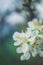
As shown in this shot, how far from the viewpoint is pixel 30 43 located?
0.89 m

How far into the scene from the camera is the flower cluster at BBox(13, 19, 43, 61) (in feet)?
2.92

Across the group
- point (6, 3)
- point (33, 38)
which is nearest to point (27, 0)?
point (6, 3)

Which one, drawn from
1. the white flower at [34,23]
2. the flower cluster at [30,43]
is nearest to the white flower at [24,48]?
the flower cluster at [30,43]

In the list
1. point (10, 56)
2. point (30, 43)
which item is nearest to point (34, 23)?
point (30, 43)

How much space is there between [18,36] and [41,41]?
0.12 meters

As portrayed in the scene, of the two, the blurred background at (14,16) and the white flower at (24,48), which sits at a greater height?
the blurred background at (14,16)

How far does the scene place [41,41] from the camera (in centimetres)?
90

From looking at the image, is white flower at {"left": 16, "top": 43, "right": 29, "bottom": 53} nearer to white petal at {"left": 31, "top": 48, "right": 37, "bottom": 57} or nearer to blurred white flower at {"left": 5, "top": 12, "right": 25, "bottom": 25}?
white petal at {"left": 31, "top": 48, "right": 37, "bottom": 57}

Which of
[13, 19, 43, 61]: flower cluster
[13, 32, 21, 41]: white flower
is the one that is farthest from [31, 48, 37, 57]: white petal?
[13, 32, 21, 41]: white flower

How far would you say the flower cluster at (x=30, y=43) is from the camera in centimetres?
89

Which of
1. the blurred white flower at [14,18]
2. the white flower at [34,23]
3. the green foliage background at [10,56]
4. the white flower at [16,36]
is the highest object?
the blurred white flower at [14,18]

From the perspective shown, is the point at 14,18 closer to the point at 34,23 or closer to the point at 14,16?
the point at 14,16

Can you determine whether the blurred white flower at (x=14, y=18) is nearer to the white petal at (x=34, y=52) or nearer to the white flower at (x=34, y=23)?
the white flower at (x=34, y=23)

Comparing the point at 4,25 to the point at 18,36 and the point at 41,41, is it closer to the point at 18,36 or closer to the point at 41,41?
the point at 18,36
